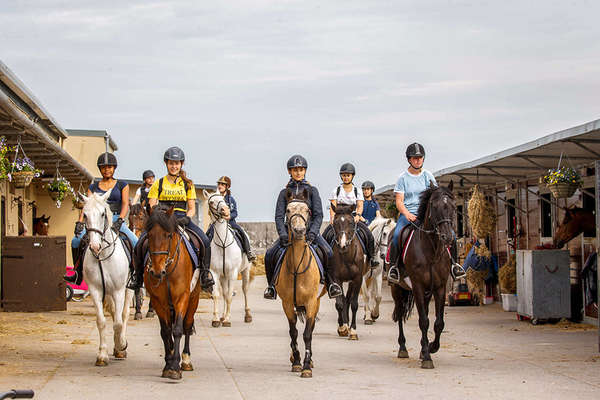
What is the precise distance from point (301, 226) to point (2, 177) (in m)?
7.11

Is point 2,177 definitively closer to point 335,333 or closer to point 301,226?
point 335,333

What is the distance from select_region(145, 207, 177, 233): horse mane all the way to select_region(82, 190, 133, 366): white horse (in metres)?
1.06

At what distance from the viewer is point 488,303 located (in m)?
21.8

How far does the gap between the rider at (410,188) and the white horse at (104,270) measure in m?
3.47

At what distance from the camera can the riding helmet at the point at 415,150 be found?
11.6 m

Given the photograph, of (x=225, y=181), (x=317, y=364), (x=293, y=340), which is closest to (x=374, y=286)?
(x=225, y=181)

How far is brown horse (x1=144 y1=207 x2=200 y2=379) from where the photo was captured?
955 centimetres

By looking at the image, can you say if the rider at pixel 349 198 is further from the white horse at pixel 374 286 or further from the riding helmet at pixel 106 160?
the riding helmet at pixel 106 160

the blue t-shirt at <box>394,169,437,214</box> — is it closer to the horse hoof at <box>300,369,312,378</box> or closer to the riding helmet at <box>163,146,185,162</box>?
the riding helmet at <box>163,146,185,162</box>

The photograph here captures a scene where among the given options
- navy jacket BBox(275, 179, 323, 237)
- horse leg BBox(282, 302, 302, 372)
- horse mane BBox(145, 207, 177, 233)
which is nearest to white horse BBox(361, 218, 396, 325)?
navy jacket BBox(275, 179, 323, 237)

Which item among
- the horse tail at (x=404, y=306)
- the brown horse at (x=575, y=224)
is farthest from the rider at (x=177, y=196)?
the brown horse at (x=575, y=224)

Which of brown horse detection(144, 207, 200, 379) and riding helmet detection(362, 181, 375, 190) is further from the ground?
riding helmet detection(362, 181, 375, 190)

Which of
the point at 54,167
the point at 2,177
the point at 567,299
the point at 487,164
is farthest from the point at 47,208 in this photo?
the point at 567,299

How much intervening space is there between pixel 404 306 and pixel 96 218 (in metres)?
4.31
